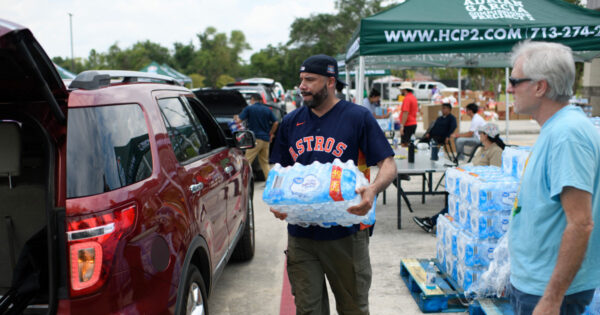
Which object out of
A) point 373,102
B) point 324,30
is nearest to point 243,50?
point 324,30

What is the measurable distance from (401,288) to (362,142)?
240cm

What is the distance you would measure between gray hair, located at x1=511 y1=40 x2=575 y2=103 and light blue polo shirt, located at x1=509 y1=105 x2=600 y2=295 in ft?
0.25

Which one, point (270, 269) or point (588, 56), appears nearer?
point (270, 269)

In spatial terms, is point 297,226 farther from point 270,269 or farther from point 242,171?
point 270,269

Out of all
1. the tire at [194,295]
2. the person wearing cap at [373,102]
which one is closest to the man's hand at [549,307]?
the tire at [194,295]

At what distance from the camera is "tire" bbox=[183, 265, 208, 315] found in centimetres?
291

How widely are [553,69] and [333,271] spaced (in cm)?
164

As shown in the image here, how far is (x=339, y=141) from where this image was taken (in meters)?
2.82

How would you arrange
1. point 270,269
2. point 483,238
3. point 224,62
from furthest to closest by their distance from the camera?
point 224,62 < point 270,269 < point 483,238

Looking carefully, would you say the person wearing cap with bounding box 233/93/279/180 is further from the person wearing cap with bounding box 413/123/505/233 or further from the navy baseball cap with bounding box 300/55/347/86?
the navy baseball cap with bounding box 300/55/347/86

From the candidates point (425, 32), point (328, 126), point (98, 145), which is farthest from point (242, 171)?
point (425, 32)

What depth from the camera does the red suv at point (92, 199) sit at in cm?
214

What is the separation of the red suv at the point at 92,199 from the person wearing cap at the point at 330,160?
66 cm

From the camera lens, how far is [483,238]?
13.6 ft
